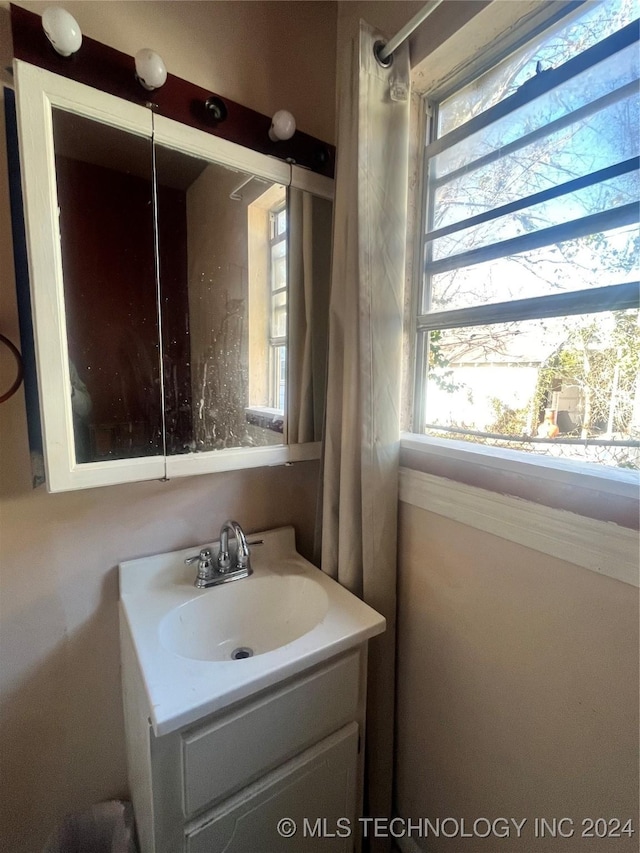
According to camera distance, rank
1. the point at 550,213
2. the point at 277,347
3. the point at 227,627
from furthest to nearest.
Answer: the point at 277,347 < the point at 227,627 < the point at 550,213

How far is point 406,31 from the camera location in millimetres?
793

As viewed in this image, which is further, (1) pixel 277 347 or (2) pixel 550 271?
(1) pixel 277 347

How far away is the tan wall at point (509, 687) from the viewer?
64 cm

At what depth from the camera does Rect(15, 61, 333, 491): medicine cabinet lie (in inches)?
28.9

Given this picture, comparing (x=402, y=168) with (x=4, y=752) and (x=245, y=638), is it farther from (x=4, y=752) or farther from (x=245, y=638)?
(x=4, y=752)

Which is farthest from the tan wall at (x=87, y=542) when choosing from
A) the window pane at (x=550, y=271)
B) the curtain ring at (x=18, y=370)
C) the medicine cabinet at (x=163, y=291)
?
the window pane at (x=550, y=271)

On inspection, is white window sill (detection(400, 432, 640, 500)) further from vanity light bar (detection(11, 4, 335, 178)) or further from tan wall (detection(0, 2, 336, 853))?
vanity light bar (detection(11, 4, 335, 178))

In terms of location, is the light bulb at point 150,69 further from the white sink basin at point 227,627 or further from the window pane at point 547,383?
the white sink basin at point 227,627

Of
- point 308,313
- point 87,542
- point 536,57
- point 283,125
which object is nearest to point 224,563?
point 87,542

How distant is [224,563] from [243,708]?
0.39 m

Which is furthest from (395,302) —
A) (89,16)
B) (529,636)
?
(89,16)

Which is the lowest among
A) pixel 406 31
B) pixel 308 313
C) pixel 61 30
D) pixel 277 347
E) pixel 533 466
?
pixel 533 466

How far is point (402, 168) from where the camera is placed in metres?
0.93

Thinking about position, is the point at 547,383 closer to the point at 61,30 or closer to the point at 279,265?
the point at 279,265
